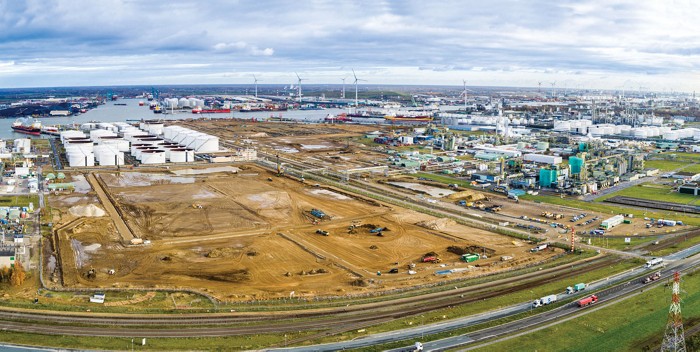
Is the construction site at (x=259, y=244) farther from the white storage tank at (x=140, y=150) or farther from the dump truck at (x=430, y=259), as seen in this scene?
the white storage tank at (x=140, y=150)

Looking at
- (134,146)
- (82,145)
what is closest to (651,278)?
(134,146)

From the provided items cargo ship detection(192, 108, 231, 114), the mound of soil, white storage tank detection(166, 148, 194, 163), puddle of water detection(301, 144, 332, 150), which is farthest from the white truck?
cargo ship detection(192, 108, 231, 114)

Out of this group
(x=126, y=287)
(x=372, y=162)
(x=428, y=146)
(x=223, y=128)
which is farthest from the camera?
(x=223, y=128)

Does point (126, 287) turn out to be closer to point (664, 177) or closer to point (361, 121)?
point (664, 177)

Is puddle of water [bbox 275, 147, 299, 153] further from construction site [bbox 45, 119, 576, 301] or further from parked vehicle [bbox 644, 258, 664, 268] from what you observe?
parked vehicle [bbox 644, 258, 664, 268]

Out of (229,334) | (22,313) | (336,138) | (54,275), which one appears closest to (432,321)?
(229,334)
